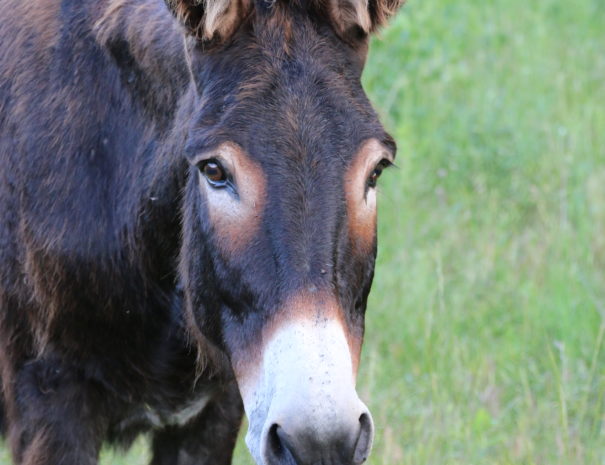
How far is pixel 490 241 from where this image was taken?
6.29 m

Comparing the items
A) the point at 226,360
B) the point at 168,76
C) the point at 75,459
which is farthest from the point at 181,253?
the point at 75,459

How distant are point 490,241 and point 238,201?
11.2 ft

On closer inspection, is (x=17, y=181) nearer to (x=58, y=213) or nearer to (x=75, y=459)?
(x=58, y=213)

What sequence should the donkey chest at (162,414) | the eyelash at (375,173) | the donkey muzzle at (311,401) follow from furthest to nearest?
1. the donkey chest at (162,414)
2. the eyelash at (375,173)
3. the donkey muzzle at (311,401)

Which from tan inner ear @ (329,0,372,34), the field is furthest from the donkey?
the field

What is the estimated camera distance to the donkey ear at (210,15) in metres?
3.21

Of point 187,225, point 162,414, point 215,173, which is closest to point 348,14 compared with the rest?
point 215,173

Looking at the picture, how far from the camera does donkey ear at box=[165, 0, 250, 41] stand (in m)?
3.21

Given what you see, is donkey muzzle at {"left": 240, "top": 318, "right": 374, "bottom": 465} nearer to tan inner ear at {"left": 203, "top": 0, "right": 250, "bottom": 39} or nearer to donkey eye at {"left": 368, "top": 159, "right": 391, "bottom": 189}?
donkey eye at {"left": 368, "top": 159, "right": 391, "bottom": 189}

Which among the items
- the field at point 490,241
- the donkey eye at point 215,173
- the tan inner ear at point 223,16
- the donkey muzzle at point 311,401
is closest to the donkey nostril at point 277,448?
the donkey muzzle at point 311,401

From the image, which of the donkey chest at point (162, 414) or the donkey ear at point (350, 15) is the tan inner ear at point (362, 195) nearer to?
the donkey ear at point (350, 15)

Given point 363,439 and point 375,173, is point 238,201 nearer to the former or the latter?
point 375,173

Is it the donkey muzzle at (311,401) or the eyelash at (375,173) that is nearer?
the donkey muzzle at (311,401)

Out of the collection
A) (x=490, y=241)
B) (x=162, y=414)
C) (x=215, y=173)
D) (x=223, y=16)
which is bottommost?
(x=490, y=241)
